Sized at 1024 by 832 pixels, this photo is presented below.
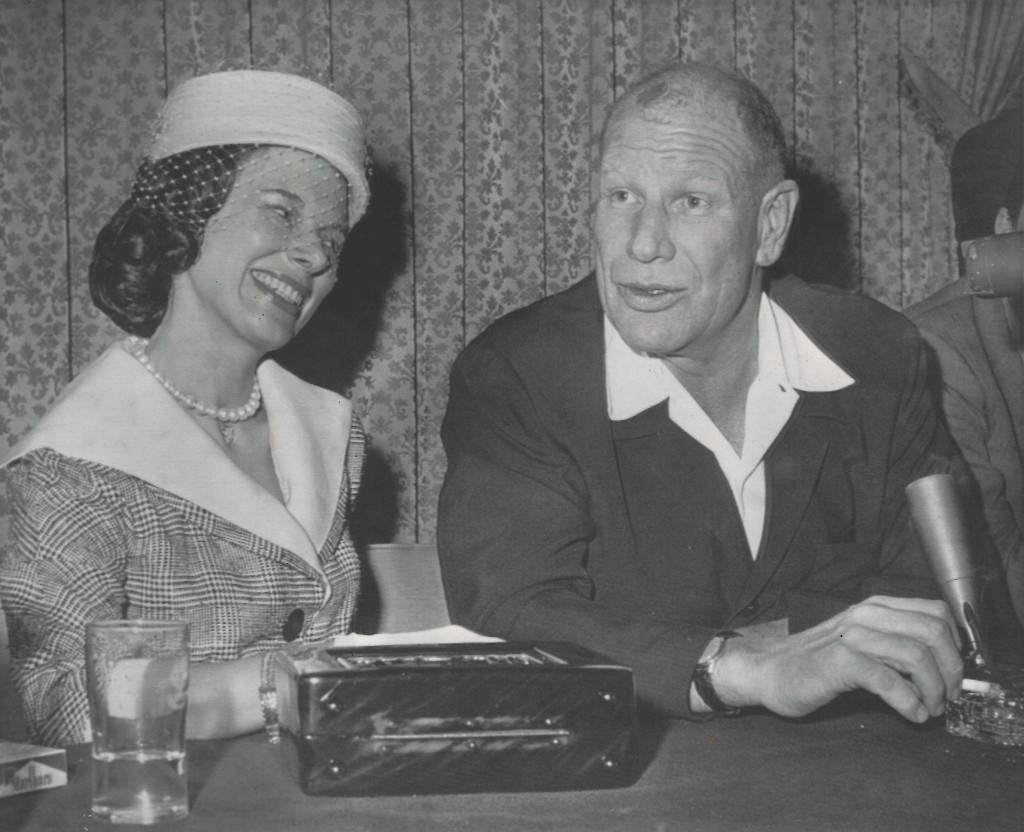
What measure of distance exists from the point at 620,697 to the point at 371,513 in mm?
1802

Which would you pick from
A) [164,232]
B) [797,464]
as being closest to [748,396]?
[797,464]

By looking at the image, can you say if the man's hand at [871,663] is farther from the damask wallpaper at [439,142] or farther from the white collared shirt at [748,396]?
the damask wallpaper at [439,142]

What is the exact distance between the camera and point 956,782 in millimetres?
1021

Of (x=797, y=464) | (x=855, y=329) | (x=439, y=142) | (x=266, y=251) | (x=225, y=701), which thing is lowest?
(x=225, y=701)

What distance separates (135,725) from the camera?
3.00ft

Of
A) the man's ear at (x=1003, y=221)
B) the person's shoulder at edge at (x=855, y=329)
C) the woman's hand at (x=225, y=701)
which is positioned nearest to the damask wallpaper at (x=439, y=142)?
the man's ear at (x=1003, y=221)

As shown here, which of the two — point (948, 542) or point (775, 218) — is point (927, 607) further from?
point (775, 218)

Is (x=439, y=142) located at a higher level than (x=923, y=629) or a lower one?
higher

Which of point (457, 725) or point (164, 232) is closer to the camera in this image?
point (457, 725)

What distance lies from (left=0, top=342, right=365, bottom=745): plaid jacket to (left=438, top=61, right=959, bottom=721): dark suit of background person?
0.23 meters

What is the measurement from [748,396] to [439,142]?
46.9 inches

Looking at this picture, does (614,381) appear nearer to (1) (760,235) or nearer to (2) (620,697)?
(1) (760,235)

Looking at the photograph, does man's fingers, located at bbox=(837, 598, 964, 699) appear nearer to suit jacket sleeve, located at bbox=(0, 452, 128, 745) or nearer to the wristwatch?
the wristwatch

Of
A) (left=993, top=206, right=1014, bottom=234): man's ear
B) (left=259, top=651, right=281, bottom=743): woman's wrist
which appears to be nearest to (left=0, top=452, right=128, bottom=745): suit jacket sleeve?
(left=259, top=651, right=281, bottom=743): woman's wrist
